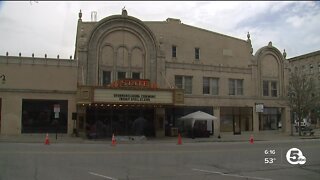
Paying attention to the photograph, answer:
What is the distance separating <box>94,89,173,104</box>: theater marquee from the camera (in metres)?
35.2

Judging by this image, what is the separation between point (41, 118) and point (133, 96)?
29.4 ft

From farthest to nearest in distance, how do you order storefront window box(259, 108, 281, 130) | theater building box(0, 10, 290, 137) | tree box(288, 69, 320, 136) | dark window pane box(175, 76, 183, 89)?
storefront window box(259, 108, 281, 130), tree box(288, 69, 320, 136), dark window pane box(175, 76, 183, 89), theater building box(0, 10, 290, 137)

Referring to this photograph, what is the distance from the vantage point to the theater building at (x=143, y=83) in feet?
123

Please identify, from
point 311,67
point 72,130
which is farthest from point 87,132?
point 311,67

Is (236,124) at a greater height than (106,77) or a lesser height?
lesser

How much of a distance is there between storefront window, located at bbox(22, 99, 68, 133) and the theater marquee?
4905mm

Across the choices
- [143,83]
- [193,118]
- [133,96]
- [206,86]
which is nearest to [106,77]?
[143,83]

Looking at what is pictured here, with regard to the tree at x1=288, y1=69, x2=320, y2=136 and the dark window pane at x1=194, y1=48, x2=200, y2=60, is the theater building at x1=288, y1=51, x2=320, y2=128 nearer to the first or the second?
the tree at x1=288, y1=69, x2=320, y2=136

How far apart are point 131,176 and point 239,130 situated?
35062 mm

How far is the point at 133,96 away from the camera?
36031 millimetres

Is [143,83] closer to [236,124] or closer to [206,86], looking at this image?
[206,86]

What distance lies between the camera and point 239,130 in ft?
153

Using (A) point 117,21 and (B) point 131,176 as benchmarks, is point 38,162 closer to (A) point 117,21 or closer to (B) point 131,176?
(B) point 131,176

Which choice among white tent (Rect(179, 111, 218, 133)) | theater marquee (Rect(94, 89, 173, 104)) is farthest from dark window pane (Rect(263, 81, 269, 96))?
theater marquee (Rect(94, 89, 173, 104))
